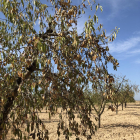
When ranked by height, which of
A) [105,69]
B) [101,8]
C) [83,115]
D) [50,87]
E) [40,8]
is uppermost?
[40,8]

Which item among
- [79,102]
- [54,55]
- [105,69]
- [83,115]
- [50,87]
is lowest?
[83,115]

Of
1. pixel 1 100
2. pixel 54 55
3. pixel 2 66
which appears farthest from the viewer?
pixel 2 66

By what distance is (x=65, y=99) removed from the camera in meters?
3.11

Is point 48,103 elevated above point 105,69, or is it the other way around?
point 105,69

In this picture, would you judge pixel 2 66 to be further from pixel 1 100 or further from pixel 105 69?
pixel 105 69

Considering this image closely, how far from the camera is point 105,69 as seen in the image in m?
2.84

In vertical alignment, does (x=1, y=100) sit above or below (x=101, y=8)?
below

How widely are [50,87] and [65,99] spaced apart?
0.45m

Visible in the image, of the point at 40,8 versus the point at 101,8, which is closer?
the point at 101,8

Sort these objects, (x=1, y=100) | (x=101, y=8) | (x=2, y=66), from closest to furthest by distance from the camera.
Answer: (x=1, y=100)
(x=101, y=8)
(x=2, y=66)

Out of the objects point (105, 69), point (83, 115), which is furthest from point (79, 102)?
point (105, 69)

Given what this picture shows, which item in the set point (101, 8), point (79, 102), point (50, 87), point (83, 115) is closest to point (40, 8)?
point (101, 8)

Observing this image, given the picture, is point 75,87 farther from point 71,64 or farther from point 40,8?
point 40,8

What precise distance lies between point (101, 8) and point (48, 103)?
2341 millimetres
